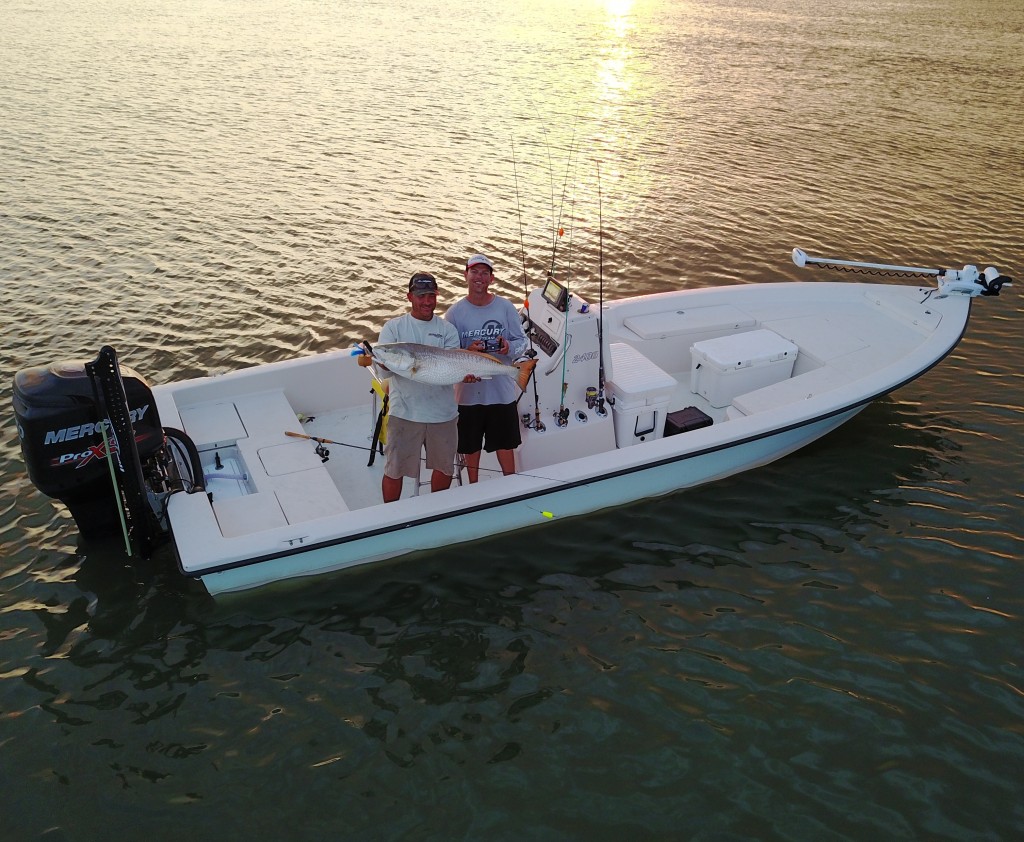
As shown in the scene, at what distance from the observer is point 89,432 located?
17.4ft

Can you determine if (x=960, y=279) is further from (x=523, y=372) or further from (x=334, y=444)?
(x=334, y=444)

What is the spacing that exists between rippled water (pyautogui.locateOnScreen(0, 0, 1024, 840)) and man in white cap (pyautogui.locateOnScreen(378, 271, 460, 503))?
806 millimetres

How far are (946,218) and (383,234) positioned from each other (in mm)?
9161

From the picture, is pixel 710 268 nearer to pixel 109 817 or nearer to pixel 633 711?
pixel 633 711

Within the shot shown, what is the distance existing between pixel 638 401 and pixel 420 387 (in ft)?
6.63

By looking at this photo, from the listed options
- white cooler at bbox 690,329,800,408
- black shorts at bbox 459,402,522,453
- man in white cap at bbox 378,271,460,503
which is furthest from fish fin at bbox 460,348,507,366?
white cooler at bbox 690,329,800,408

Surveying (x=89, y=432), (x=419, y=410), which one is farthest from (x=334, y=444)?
(x=89, y=432)

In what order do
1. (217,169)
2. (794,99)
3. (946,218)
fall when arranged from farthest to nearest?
Answer: (794,99), (217,169), (946,218)

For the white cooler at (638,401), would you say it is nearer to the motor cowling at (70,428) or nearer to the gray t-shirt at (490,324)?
the gray t-shirt at (490,324)

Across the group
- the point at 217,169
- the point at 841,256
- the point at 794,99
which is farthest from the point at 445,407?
the point at 794,99

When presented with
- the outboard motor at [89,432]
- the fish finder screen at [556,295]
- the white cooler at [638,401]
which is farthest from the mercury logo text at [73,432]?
the white cooler at [638,401]

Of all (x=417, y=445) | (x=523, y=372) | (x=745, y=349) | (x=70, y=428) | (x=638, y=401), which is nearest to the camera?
(x=70, y=428)

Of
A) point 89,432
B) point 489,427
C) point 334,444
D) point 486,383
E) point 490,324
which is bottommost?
point 334,444

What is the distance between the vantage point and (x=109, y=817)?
4.39 m
